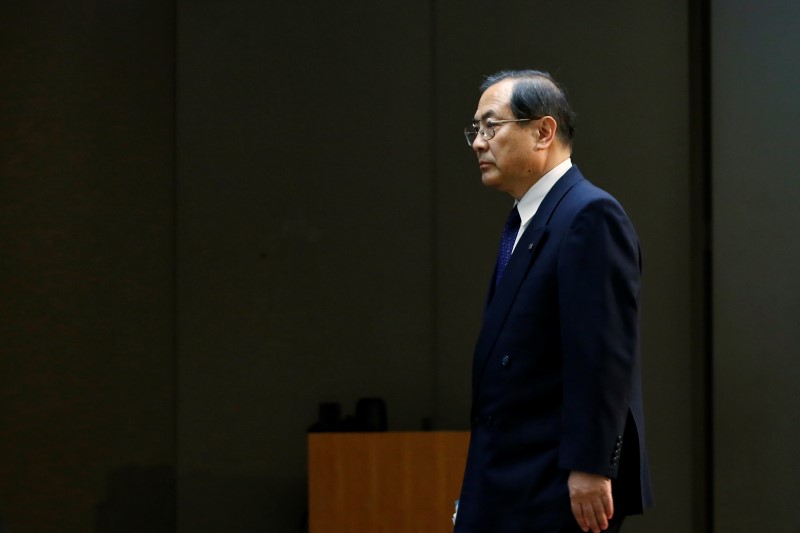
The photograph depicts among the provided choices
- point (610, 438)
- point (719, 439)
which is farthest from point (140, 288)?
point (610, 438)

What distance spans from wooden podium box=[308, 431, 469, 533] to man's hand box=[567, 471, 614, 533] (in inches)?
66.7

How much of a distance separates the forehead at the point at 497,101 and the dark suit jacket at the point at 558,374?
0.21m

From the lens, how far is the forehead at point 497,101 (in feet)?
6.88

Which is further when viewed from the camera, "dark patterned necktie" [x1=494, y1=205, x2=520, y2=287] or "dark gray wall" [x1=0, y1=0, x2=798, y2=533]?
"dark gray wall" [x1=0, y1=0, x2=798, y2=533]

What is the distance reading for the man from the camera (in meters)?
1.77

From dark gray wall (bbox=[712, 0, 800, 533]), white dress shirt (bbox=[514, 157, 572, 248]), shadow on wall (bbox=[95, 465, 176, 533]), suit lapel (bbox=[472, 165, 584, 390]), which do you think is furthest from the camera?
shadow on wall (bbox=[95, 465, 176, 533])

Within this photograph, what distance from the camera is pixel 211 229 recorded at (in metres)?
3.97

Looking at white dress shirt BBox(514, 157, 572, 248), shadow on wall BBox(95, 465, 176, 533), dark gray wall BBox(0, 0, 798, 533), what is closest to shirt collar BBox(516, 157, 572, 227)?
white dress shirt BBox(514, 157, 572, 248)

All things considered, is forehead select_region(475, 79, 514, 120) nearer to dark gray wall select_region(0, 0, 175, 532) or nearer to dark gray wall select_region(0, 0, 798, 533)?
dark gray wall select_region(0, 0, 798, 533)

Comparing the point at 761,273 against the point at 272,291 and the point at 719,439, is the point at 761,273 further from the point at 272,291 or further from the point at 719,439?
the point at 272,291

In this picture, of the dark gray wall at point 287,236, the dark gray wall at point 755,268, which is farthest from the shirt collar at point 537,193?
the dark gray wall at point 755,268

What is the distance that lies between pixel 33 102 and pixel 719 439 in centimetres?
292

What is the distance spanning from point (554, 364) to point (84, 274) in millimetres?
2590

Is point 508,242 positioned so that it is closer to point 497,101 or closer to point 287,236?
point 497,101
